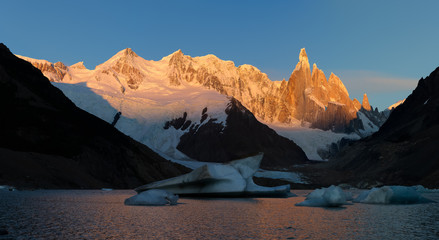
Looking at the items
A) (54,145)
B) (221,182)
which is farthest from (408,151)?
(54,145)

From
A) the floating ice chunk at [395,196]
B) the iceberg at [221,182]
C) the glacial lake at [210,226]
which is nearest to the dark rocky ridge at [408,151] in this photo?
the floating ice chunk at [395,196]

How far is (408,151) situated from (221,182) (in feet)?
275

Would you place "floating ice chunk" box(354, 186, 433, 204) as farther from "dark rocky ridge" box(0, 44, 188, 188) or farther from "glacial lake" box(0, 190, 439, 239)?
"dark rocky ridge" box(0, 44, 188, 188)

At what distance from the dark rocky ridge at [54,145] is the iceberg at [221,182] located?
29.6m

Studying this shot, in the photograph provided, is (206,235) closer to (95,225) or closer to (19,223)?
(95,225)

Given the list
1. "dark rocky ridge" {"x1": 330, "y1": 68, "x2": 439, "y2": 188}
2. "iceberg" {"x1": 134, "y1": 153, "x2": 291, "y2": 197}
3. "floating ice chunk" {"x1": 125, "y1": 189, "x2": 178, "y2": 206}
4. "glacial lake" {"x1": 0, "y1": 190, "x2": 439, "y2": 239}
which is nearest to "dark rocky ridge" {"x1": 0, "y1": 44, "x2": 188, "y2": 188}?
"iceberg" {"x1": 134, "y1": 153, "x2": 291, "y2": 197}

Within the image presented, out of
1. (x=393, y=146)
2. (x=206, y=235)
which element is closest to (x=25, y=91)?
(x=206, y=235)

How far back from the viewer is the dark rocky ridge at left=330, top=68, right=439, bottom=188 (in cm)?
10319

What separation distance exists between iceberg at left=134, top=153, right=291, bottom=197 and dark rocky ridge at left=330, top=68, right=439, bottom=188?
174 feet

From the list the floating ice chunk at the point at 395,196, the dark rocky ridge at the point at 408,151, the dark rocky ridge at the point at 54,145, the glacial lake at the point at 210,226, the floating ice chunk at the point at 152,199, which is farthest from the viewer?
the dark rocky ridge at the point at 408,151

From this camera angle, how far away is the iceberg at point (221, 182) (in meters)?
47.8

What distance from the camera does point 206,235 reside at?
65.9 feet

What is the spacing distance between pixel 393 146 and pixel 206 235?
122055mm

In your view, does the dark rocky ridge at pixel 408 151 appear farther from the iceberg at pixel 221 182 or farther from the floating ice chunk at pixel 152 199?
the floating ice chunk at pixel 152 199
